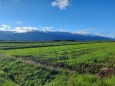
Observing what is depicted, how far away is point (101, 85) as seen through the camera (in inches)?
804

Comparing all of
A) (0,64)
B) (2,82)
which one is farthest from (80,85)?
(0,64)

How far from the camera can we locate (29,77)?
27.2 metres

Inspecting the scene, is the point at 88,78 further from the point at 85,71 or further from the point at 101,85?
the point at 85,71

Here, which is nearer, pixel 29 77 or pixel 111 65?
pixel 29 77

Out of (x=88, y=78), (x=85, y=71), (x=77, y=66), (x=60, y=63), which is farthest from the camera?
(x=60, y=63)

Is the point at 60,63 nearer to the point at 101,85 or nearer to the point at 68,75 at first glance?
the point at 68,75

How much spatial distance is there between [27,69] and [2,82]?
241 inches

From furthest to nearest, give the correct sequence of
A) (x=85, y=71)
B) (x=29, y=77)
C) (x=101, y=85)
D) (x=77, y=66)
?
(x=77, y=66)
(x=85, y=71)
(x=29, y=77)
(x=101, y=85)

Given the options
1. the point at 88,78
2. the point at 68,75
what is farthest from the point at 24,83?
the point at 88,78

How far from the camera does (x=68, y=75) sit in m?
25.1

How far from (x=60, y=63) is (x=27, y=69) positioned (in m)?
6.37

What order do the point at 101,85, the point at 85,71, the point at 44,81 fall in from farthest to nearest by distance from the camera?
the point at 85,71 < the point at 44,81 < the point at 101,85

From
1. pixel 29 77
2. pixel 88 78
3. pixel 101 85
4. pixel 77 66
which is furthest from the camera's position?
pixel 77 66

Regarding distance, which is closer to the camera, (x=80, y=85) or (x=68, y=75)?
(x=80, y=85)
